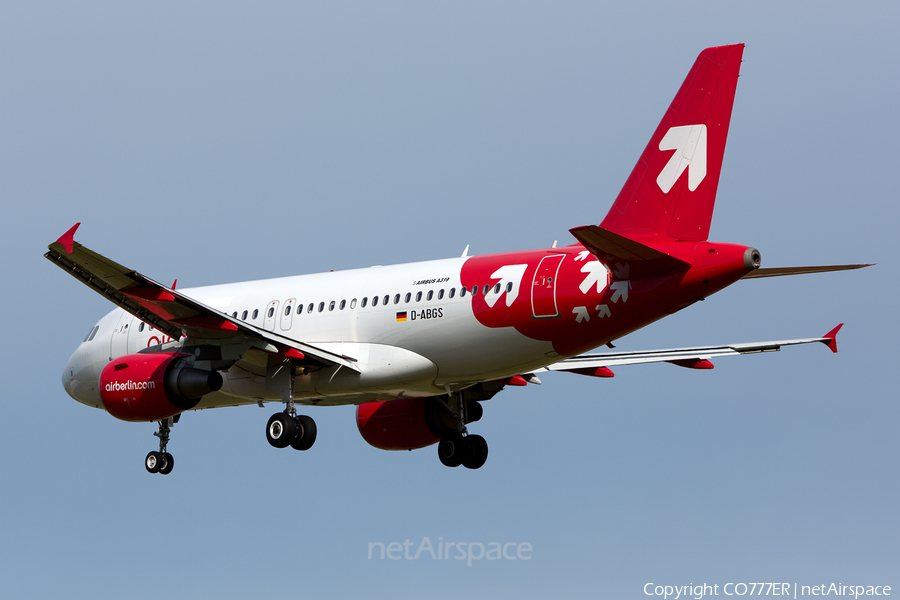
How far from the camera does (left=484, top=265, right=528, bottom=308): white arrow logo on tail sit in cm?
2503

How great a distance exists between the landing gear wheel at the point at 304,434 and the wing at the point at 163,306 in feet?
4.79

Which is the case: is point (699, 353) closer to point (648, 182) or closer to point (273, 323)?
point (648, 182)

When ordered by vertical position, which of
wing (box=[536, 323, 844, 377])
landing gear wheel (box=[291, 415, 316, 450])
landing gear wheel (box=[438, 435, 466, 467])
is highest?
wing (box=[536, 323, 844, 377])

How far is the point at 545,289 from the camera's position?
24.5m

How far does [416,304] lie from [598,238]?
20.8 feet

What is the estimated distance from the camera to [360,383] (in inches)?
1084

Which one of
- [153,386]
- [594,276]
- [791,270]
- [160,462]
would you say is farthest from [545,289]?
[160,462]

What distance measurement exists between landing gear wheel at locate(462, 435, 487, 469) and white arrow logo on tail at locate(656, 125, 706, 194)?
982 centimetres

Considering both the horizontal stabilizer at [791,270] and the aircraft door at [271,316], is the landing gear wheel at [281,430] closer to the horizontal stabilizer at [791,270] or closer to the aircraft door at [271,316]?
the aircraft door at [271,316]

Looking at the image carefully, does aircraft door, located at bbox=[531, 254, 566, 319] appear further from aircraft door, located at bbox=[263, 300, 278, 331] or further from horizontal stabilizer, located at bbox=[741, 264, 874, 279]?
aircraft door, located at bbox=[263, 300, 278, 331]

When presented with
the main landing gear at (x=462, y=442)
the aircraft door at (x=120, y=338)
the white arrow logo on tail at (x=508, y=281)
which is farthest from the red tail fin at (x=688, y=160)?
the aircraft door at (x=120, y=338)

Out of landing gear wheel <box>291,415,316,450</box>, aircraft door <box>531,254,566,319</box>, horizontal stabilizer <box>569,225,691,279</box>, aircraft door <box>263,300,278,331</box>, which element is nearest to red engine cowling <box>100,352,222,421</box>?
landing gear wheel <box>291,415,316,450</box>

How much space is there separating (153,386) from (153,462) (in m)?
5.24

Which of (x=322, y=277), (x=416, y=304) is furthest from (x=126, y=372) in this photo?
(x=416, y=304)
